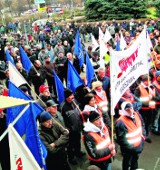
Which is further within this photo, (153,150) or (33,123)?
(153,150)

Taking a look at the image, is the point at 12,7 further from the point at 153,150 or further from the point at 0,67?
the point at 153,150

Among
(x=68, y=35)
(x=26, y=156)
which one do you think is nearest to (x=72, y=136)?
(x=26, y=156)

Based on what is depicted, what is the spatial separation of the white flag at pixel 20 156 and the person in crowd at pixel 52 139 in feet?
4.89

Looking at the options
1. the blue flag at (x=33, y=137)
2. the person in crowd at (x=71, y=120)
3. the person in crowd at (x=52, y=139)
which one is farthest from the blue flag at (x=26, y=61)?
the blue flag at (x=33, y=137)

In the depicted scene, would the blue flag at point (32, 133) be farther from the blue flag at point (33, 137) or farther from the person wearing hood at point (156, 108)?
the person wearing hood at point (156, 108)

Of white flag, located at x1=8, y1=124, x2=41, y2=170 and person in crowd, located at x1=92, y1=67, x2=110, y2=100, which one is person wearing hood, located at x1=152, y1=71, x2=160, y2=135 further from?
white flag, located at x1=8, y1=124, x2=41, y2=170

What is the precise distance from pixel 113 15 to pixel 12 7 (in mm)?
27999

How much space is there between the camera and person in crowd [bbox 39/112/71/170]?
4.35 metres

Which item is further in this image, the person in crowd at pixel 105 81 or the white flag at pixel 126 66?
the person in crowd at pixel 105 81

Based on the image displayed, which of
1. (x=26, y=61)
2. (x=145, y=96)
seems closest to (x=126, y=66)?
(x=145, y=96)

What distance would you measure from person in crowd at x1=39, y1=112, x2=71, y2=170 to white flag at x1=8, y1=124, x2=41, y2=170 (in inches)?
58.7

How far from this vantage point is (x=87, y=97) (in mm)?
5324

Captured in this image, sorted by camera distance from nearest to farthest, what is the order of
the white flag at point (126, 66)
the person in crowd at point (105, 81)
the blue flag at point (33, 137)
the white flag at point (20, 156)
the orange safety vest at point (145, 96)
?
the white flag at point (20, 156) < the blue flag at point (33, 137) < the white flag at point (126, 66) < the orange safety vest at point (145, 96) < the person in crowd at point (105, 81)

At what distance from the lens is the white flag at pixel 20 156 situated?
8.75ft
